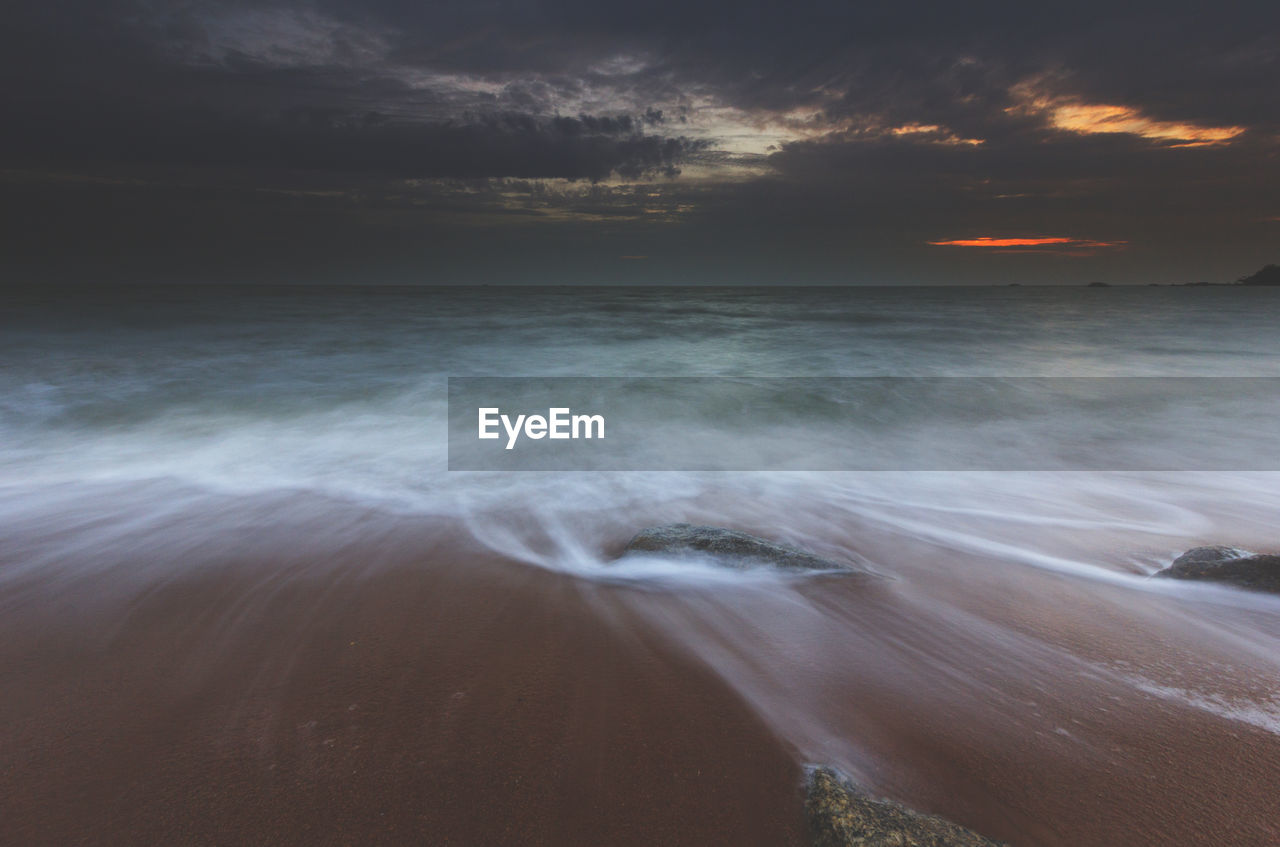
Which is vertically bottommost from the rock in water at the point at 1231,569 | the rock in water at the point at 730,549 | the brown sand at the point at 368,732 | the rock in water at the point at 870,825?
the brown sand at the point at 368,732

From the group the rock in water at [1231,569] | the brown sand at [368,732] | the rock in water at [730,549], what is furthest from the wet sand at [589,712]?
the rock in water at [1231,569]

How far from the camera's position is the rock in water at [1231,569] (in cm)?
361

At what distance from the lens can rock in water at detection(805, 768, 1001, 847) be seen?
5.64 ft

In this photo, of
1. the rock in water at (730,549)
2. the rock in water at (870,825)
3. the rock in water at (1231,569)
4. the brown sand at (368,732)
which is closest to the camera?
the rock in water at (870,825)

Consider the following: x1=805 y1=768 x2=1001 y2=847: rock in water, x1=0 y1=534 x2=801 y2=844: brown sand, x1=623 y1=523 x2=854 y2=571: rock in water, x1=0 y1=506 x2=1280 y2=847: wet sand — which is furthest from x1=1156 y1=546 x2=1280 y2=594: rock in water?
x1=0 y1=534 x2=801 y2=844: brown sand

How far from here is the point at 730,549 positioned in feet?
13.1

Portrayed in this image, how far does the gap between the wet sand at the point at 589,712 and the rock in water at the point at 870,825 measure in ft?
0.35

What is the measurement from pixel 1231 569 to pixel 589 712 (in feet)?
Answer: 13.5

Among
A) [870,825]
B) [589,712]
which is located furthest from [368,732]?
[870,825]

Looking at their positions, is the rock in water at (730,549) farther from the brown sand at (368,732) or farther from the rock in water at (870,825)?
the rock in water at (870,825)

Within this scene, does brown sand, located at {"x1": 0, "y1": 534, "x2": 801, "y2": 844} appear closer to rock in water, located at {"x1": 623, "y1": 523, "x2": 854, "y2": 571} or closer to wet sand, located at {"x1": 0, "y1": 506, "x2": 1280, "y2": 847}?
wet sand, located at {"x1": 0, "y1": 506, "x2": 1280, "y2": 847}

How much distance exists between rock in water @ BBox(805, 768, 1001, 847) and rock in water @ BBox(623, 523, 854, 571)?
1.95 meters

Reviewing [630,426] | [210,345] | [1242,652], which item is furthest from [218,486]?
[210,345]

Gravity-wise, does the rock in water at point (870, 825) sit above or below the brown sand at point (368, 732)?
above
